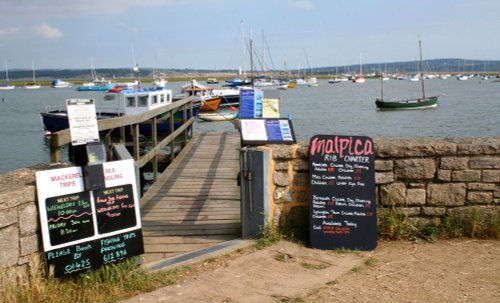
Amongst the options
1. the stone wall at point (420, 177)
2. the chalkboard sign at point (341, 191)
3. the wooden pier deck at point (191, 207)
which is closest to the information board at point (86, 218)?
the wooden pier deck at point (191, 207)

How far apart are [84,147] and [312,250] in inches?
94.2

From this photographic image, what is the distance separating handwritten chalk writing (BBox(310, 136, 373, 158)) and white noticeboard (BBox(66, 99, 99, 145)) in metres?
2.19

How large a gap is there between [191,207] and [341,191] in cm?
261

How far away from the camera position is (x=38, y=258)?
380 centimetres

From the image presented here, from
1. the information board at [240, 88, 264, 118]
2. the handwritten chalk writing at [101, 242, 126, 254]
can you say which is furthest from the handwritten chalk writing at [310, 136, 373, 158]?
the information board at [240, 88, 264, 118]

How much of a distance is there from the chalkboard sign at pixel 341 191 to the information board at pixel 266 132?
43 cm

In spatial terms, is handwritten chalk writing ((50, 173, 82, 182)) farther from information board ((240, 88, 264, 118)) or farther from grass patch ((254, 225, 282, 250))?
information board ((240, 88, 264, 118))

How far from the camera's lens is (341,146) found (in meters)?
5.17

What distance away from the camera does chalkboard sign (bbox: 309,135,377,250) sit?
16.7 feet

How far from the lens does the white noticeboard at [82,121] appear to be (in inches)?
154

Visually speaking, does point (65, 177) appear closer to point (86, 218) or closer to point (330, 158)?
point (86, 218)

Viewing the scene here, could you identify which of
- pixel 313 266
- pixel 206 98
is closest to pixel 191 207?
pixel 313 266

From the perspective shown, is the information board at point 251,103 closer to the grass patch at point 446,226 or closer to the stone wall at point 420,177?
the stone wall at point 420,177

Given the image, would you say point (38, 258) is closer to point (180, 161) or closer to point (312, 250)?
point (312, 250)
